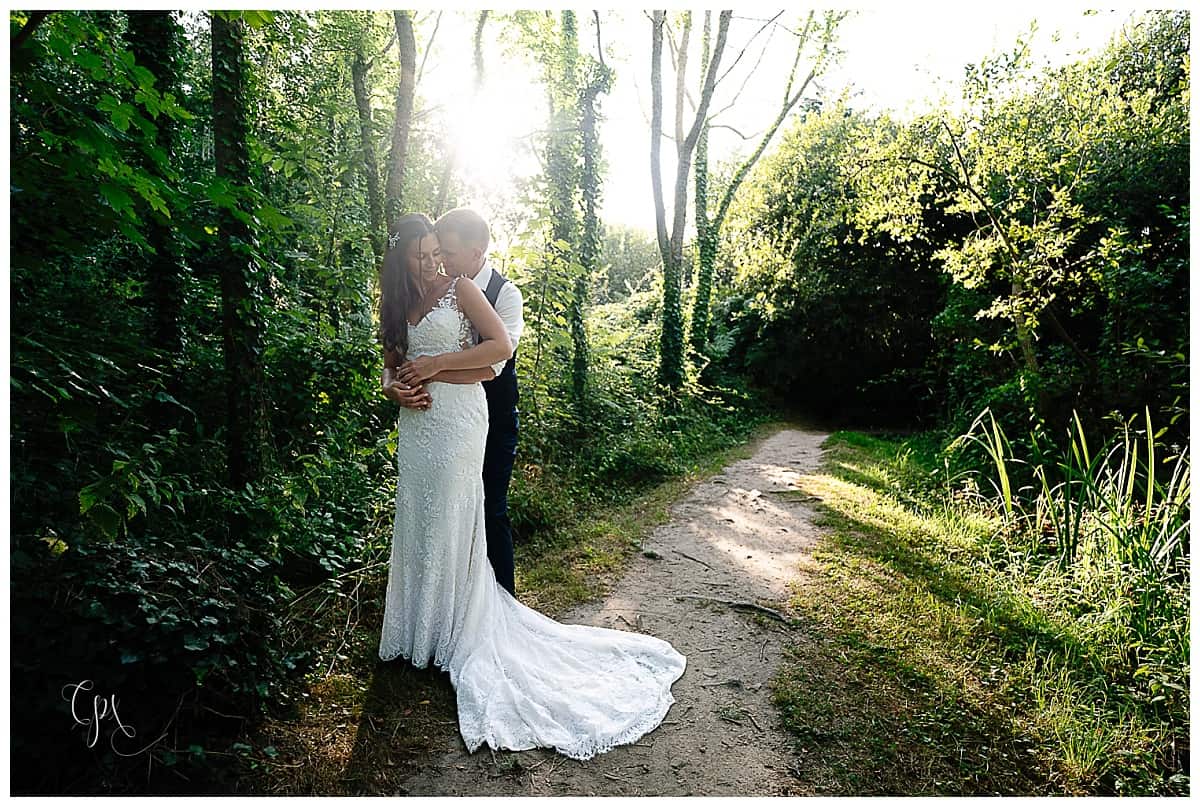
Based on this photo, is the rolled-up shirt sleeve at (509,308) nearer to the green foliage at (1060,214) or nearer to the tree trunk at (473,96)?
the green foliage at (1060,214)

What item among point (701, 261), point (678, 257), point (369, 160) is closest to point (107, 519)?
point (369, 160)

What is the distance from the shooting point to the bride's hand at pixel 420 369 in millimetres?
3381

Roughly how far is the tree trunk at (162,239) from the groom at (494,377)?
67.7 inches

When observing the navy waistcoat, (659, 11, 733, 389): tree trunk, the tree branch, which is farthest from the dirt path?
(659, 11, 733, 389): tree trunk

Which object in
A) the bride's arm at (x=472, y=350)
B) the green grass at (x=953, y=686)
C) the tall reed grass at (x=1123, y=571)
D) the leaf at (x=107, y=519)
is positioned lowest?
the green grass at (x=953, y=686)

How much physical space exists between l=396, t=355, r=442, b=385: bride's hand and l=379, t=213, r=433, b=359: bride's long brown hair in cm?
11

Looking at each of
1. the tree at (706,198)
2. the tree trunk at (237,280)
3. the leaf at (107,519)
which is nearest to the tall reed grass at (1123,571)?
the leaf at (107,519)

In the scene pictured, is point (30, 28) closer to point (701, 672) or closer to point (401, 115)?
point (701, 672)

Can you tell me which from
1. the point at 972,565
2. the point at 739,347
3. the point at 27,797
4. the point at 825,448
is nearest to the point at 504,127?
the point at 825,448

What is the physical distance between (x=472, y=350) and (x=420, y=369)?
28cm

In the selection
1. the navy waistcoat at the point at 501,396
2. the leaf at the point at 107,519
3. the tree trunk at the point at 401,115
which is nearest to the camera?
the leaf at the point at 107,519

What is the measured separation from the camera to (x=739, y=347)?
1823 cm

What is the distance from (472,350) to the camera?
338cm

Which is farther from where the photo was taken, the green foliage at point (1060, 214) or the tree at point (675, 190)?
the tree at point (675, 190)
